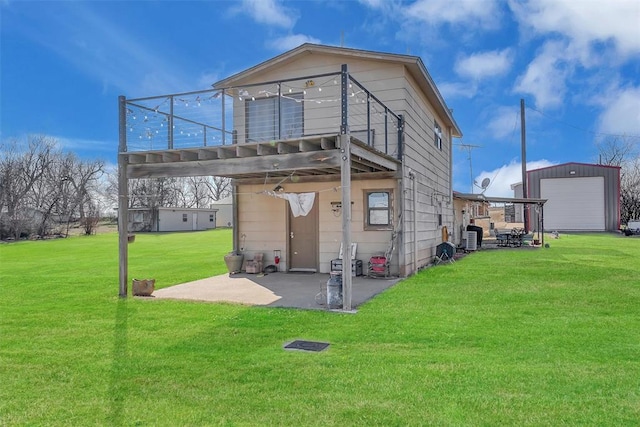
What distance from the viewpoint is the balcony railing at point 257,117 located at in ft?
30.1

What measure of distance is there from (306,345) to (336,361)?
0.68 metres

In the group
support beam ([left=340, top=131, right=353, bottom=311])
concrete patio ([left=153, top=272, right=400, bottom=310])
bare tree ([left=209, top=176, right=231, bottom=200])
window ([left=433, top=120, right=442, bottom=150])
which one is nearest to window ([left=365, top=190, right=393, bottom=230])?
concrete patio ([left=153, top=272, right=400, bottom=310])

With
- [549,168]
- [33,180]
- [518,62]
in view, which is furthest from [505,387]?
[33,180]

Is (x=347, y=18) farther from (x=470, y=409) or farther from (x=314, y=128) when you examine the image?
(x=470, y=409)

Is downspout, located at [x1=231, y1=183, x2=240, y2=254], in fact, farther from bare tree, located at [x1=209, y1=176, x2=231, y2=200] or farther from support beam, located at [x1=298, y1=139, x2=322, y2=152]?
bare tree, located at [x1=209, y1=176, x2=231, y2=200]

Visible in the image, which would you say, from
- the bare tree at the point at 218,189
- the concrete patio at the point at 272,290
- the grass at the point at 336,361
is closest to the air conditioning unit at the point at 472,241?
the concrete patio at the point at 272,290

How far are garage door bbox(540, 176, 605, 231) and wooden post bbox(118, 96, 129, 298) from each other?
28.7 meters

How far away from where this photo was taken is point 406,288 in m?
9.04

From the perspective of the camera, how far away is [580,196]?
30.5 meters

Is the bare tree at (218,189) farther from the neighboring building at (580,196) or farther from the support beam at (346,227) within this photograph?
the support beam at (346,227)

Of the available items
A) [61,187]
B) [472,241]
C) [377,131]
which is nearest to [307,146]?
[377,131]

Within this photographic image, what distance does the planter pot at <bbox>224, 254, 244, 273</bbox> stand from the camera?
11.8 metres

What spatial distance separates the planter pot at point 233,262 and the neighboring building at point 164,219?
29530mm

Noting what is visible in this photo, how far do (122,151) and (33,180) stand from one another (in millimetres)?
33924
